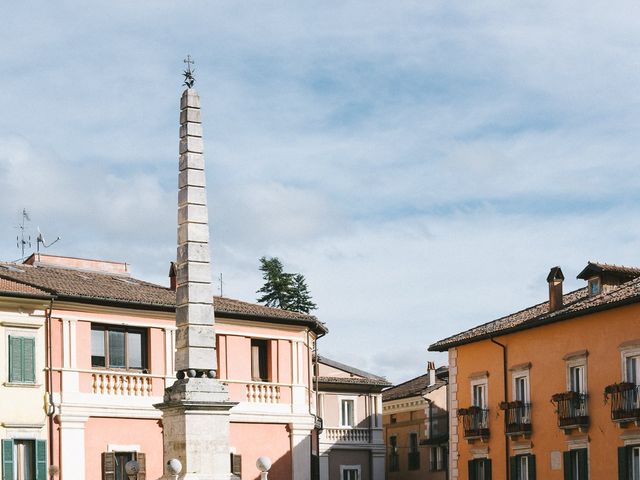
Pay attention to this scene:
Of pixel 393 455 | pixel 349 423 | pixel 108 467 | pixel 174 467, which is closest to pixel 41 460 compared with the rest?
pixel 108 467

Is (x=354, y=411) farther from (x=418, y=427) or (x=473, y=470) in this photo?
(x=473, y=470)

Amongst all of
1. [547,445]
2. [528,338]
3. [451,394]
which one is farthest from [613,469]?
[451,394]

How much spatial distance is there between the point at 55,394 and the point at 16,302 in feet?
8.79

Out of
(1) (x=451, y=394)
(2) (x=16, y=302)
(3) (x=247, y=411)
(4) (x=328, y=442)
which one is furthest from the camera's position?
(4) (x=328, y=442)

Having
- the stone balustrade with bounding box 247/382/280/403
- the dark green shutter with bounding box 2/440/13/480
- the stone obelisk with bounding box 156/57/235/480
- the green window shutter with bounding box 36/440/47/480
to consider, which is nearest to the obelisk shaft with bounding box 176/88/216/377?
the stone obelisk with bounding box 156/57/235/480

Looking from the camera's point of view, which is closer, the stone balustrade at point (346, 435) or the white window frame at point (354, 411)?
the stone balustrade at point (346, 435)

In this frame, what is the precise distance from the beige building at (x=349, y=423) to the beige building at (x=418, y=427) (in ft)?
13.7

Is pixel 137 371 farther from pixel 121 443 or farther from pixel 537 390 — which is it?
pixel 537 390

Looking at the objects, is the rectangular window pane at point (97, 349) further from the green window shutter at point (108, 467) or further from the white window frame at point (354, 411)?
the white window frame at point (354, 411)

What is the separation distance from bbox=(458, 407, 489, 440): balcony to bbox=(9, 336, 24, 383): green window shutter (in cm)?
1502

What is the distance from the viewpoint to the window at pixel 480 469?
44.5 metres

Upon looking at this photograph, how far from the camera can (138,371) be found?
3956 centimetres

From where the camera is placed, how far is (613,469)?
38.4m

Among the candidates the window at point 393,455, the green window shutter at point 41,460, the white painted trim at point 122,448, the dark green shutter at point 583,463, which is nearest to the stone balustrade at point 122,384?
the white painted trim at point 122,448
